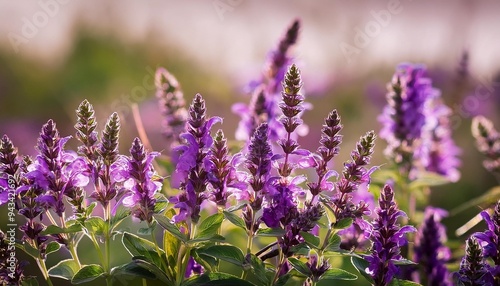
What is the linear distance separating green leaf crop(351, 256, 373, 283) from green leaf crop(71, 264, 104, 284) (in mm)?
373

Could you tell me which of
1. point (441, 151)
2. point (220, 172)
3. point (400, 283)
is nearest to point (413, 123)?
point (441, 151)

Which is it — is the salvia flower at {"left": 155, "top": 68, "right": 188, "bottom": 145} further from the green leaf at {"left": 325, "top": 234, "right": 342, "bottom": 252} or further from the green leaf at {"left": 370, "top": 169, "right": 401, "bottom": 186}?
the green leaf at {"left": 325, "top": 234, "right": 342, "bottom": 252}

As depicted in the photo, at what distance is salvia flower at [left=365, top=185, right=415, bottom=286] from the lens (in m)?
1.03

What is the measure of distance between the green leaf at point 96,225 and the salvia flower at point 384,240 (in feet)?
1.30

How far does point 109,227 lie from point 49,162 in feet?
0.42

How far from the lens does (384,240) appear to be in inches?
40.8

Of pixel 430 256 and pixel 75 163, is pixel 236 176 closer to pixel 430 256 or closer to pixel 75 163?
pixel 75 163

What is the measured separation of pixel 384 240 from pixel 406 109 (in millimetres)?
739

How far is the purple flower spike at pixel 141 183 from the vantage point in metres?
1.00

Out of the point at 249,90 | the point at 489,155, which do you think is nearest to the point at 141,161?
the point at 249,90

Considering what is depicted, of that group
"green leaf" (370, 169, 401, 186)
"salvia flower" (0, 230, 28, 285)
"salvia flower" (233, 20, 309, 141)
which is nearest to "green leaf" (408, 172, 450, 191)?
"green leaf" (370, 169, 401, 186)

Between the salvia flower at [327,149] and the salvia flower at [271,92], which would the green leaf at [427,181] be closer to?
the salvia flower at [271,92]

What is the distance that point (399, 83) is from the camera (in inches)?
66.3

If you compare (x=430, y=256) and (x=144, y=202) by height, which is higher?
(x=430, y=256)
